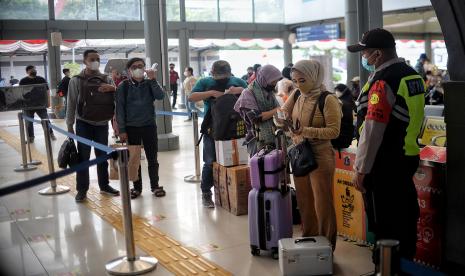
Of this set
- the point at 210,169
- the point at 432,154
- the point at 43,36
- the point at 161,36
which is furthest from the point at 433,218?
the point at 43,36

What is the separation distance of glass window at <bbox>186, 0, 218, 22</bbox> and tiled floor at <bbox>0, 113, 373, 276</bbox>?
13.9m

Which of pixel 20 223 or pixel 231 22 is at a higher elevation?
pixel 231 22

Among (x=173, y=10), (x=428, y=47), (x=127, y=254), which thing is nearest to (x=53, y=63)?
(x=173, y=10)

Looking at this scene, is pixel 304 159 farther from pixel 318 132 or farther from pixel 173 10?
pixel 173 10

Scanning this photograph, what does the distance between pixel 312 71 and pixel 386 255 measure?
185 centimetres

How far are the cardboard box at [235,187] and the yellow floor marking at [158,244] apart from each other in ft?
Result: 2.87

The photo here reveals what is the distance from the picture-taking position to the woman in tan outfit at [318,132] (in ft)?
12.3

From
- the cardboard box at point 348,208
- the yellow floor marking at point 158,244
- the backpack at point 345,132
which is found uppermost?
the backpack at point 345,132

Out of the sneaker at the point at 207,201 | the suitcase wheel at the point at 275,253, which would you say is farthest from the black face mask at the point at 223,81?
the suitcase wheel at the point at 275,253

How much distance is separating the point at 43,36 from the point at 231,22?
287 inches

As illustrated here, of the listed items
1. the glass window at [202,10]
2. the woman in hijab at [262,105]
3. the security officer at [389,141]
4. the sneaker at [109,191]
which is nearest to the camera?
the security officer at [389,141]

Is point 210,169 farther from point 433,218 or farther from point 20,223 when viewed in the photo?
point 433,218

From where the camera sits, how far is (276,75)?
454cm

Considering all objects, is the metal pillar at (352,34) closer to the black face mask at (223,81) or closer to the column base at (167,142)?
the column base at (167,142)
